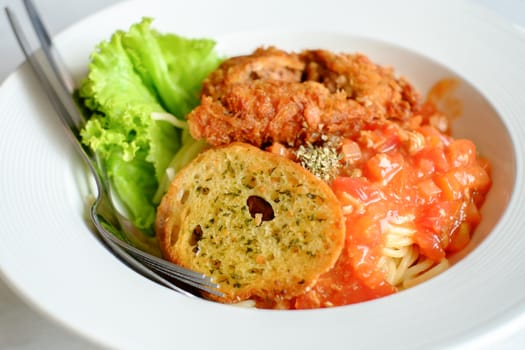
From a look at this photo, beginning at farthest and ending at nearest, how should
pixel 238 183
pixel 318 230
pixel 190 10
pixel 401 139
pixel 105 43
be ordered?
pixel 190 10 → pixel 105 43 → pixel 401 139 → pixel 238 183 → pixel 318 230

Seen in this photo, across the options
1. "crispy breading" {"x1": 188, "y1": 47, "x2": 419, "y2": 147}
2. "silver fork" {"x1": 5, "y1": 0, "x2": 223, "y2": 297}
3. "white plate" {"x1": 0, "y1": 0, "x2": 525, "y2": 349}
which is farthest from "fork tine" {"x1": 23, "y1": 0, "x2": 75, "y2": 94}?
"crispy breading" {"x1": 188, "y1": 47, "x2": 419, "y2": 147}

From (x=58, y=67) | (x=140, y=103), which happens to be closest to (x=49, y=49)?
(x=58, y=67)

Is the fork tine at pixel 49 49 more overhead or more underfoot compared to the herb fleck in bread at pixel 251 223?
more overhead

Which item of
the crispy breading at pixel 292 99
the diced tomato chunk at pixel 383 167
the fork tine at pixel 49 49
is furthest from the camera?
the fork tine at pixel 49 49

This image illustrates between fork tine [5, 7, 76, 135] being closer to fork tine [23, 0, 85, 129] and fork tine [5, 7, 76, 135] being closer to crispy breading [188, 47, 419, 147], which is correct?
fork tine [23, 0, 85, 129]

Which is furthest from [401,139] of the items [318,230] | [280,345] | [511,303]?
[280,345]

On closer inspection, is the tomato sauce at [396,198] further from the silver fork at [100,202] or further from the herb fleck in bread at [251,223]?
the silver fork at [100,202]

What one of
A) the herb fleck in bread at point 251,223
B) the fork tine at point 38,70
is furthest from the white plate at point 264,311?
the herb fleck in bread at point 251,223

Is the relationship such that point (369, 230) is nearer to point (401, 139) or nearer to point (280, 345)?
point (401, 139)
